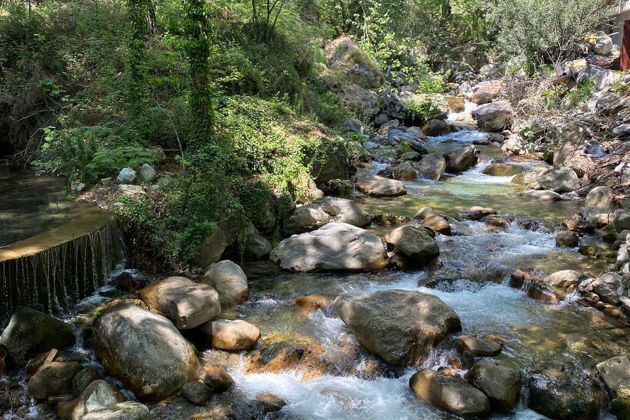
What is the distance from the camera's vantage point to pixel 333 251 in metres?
8.58

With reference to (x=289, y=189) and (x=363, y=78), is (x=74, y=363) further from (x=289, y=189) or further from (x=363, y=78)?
(x=363, y=78)

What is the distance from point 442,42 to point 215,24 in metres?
23.7

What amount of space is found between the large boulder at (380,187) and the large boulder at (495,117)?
902 cm

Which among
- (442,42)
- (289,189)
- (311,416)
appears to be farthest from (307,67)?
(442,42)

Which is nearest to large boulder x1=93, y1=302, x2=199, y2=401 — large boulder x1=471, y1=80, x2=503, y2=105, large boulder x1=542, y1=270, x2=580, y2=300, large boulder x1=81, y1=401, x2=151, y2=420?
large boulder x1=81, y1=401, x2=151, y2=420

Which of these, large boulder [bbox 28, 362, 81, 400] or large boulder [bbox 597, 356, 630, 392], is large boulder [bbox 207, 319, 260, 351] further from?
large boulder [bbox 597, 356, 630, 392]

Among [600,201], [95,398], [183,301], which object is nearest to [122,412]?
[95,398]

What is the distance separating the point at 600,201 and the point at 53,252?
10216 mm

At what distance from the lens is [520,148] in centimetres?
1688

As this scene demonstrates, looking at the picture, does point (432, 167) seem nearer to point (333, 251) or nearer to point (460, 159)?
point (460, 159)

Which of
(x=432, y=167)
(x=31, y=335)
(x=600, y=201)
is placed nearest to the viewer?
(x=31, y=335)

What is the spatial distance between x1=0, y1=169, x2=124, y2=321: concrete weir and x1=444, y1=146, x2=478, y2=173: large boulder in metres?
10.6

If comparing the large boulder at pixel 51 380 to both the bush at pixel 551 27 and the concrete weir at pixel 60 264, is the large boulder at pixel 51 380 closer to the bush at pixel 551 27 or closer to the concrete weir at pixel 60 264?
the concrete weir at pixel 60 264

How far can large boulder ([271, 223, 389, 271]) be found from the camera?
837cm
